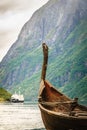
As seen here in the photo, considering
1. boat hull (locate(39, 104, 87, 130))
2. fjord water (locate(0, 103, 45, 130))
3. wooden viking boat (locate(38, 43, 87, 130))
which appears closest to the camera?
boat hull (locate(39, 104, 87, 130))

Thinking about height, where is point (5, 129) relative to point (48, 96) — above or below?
below

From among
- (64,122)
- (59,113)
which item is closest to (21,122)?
(59,113)

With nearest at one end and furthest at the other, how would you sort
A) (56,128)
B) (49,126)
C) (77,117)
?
(77,117), (56,128), (49,126)

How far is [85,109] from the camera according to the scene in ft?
122

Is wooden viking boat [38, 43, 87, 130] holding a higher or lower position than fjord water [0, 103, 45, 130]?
higher

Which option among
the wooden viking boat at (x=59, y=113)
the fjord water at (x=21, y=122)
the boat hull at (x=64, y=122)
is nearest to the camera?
the boat hull at (x=64, y=122)

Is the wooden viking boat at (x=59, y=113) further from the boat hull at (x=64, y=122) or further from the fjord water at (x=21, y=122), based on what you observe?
the fjord water at (x=21, y=122)

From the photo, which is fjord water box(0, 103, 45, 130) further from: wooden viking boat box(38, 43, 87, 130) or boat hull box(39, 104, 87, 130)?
boat hull box(39, 104, 87, 130)

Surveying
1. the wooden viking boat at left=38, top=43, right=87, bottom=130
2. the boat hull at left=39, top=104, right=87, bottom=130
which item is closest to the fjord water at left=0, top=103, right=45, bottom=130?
the wooden viking boat at left=38, top=43, right=87, bottom=130

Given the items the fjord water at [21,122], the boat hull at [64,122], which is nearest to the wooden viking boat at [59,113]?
the boat hull at [64,122]

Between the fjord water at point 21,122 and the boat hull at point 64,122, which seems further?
the fjord water at point 21,122

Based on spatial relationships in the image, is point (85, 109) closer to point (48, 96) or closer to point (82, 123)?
point (48, 96)

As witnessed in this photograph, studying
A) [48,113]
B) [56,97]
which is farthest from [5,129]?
[48,113]

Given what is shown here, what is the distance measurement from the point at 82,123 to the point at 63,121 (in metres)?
1.63
